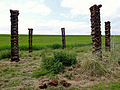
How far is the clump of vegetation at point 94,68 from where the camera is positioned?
11.1 ft

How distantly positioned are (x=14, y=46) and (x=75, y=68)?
3308mm

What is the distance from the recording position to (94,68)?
134 inches

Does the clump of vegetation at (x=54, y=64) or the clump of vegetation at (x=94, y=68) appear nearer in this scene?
the clump of vegetation at (x=94, y=68)

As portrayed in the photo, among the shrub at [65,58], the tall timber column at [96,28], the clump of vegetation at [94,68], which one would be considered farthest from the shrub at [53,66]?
the tall timber column at [96,28]

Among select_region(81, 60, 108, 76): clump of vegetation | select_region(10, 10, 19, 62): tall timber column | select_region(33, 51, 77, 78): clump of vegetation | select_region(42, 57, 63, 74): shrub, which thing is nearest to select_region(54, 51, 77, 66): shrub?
select_region(33, 51, 77, 78): clump of vegetation

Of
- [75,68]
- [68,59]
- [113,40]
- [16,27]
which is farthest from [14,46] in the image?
[113,40]

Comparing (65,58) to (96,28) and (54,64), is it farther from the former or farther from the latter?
(96,28)

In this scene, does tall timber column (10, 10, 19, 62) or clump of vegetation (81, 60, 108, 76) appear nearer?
clump of vegetation (81, 60, 108, 76)

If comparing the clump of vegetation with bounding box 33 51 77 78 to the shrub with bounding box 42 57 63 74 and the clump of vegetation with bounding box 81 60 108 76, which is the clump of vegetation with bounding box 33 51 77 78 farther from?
the clump of vegetation with bounding box 81 60 108 76

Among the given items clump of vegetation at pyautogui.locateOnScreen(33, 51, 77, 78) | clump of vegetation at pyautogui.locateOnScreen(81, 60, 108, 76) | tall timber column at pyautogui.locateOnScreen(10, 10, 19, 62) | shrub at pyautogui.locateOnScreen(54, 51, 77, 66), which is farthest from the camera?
tall timber column at pyautogui.locateOnScreen(10, 10, 19, 62)

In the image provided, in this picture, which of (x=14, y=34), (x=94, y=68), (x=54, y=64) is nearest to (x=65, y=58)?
(x=54, y=64)

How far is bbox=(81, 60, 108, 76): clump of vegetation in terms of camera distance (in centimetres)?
338

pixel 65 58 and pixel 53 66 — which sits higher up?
pixel 65 58

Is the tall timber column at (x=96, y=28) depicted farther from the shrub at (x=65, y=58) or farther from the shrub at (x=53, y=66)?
the shrub at (x=53, y=66)
